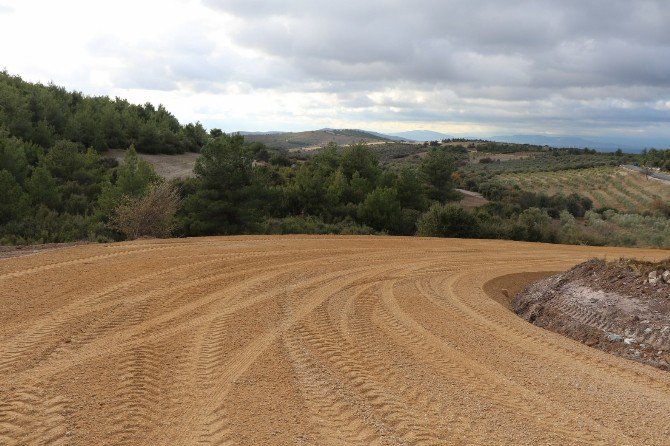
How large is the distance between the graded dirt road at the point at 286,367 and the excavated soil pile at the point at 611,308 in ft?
2.00

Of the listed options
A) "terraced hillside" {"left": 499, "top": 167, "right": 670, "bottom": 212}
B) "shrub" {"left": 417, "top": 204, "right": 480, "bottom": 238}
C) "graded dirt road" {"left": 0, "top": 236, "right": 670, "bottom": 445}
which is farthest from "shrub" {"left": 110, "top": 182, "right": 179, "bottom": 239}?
"terraced hillside" {"left": 499, "top": 167, "right": 670, "bottom": 212}

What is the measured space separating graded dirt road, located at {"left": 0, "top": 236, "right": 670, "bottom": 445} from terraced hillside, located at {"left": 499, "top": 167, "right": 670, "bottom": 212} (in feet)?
167

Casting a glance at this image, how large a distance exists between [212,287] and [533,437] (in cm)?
672

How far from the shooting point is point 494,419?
15.5 ft

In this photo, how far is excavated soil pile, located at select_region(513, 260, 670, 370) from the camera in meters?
7.38

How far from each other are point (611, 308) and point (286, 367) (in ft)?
20.2

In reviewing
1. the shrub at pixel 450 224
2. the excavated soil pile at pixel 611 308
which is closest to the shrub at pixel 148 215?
the shrub at pixel 450 224

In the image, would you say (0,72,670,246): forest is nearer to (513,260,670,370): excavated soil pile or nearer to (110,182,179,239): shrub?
(110,182,179,239): shrub

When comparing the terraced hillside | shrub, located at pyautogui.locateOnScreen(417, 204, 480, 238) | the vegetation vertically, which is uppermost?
the vegetation

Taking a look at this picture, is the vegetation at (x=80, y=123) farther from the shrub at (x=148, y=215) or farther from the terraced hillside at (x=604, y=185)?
the terraced hillside at (x=604, y=185)

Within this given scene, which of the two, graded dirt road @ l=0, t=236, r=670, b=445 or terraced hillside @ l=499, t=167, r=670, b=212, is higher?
terraced hillside @ l=499, t=167, r=670, b=212

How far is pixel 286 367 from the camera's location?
5.77 meters

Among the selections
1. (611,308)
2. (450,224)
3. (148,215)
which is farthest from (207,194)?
(611,308)

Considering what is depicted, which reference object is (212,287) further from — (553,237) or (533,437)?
(553,237)
